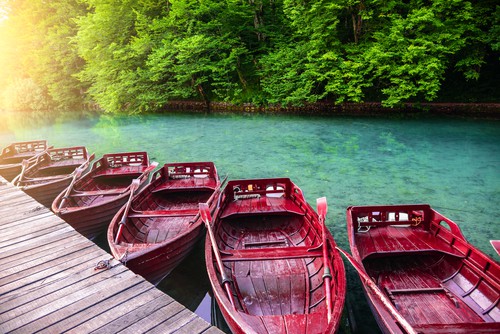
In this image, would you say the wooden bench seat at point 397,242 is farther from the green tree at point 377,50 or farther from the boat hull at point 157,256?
the green tree at point 377,50

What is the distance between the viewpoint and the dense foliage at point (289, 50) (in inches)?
617

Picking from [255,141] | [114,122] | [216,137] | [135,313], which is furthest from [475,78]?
[114,122]

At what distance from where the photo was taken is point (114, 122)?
2381 centimetres

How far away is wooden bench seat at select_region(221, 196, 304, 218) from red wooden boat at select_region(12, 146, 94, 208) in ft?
15.8

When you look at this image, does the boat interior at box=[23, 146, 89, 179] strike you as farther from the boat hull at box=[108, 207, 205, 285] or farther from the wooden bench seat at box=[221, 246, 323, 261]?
the wooden bench seat at box=[221, 246, 323, 261]

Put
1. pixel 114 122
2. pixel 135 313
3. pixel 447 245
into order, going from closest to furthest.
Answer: pixel 135 313, pixel 447 245, pixel 114 122

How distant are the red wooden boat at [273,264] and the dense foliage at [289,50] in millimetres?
14297

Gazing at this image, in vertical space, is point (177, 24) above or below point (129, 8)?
below

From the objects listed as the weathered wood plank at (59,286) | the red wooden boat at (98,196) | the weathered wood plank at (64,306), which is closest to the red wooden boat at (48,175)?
the red wooden boat at (98,196)

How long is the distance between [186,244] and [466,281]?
13.6 ft

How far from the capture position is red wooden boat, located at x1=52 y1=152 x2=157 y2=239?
5.41 meters

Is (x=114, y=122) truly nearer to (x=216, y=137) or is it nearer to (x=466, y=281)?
(x=216, y=137)

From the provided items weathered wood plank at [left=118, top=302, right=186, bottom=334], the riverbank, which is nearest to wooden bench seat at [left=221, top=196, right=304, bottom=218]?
weathered wood plank at [left=118, top=302, right=186, bottom=334]

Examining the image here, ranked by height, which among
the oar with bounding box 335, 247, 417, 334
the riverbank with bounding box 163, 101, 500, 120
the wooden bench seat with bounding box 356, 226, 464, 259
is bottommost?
the wooden bench seat with bounding box 356, 226, 464, 259
